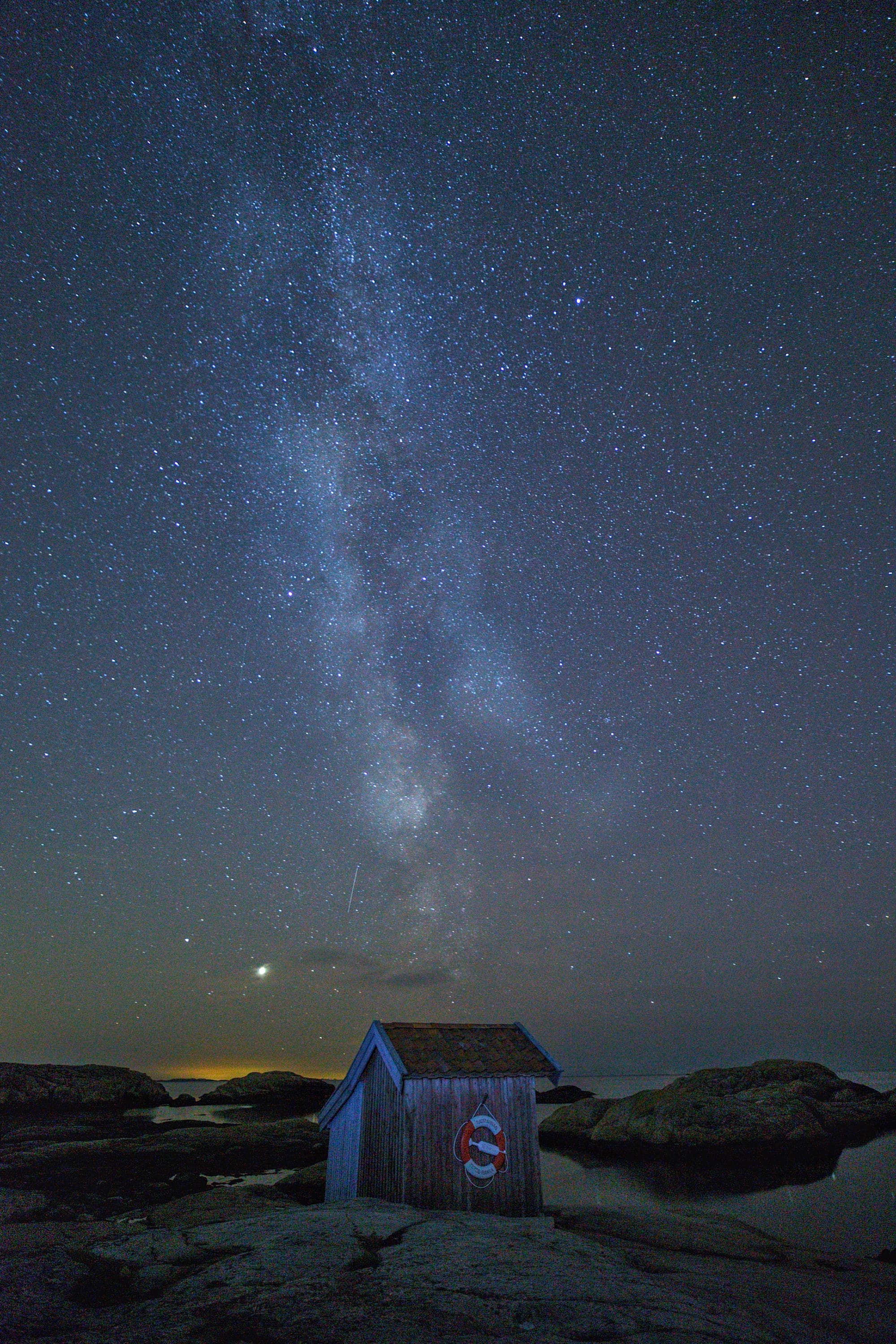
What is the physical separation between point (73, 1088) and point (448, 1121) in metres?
75.8

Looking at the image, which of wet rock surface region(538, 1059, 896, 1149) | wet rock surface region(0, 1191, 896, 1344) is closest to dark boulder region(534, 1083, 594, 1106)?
wet rock surface region(538, 1059, 896, 1149)

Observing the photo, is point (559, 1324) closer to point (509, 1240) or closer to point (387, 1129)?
point (509, 1240)

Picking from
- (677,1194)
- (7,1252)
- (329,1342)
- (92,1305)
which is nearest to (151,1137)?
(677,1194)

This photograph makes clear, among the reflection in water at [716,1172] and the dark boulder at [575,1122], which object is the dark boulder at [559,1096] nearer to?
the dark boulder at [575,1122]

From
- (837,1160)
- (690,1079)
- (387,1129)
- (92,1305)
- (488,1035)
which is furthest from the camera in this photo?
(690,1079)

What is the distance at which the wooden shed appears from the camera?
600 inches

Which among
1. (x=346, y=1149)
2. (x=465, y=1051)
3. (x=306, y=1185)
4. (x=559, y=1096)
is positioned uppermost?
(x=465, y=1051)

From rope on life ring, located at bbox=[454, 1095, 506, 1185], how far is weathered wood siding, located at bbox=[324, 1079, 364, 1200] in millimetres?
2899

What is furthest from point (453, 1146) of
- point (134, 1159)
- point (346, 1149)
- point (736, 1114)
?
point (736, 1114)

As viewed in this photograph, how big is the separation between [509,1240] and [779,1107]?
42.3 meters

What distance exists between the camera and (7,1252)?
13.7m

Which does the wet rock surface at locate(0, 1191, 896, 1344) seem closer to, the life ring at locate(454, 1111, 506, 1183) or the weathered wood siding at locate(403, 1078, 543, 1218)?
the weathered wood siding at locate(403, 1078, 543, 1218)

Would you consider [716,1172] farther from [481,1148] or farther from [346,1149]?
[481,1148]

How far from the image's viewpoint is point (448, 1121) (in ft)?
51.1
